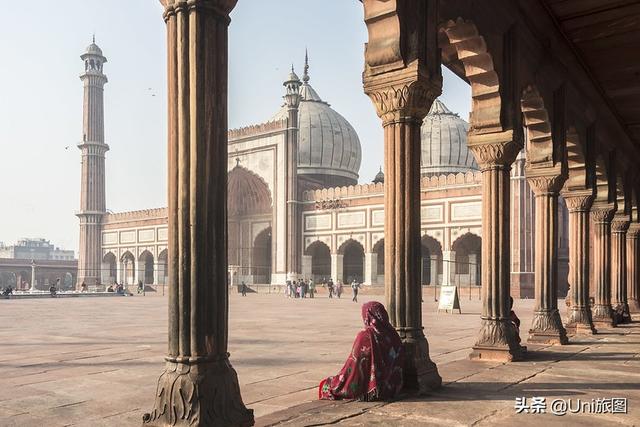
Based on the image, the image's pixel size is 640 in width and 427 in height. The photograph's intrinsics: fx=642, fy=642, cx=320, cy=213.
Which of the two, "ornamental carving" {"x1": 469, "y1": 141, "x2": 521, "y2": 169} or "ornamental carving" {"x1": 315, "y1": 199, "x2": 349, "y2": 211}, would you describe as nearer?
"ornamental carving" {"x1": 469, "y1": 141, "x2": 521, "y2": 169}

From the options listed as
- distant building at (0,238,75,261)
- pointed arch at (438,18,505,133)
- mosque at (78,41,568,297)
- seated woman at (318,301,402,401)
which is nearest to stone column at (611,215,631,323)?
pointed arch at (438,18,505,133)

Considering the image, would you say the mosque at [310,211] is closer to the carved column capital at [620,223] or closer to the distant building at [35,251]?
the carved column capital at [620,223]

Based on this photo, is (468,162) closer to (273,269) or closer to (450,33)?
(273,269)

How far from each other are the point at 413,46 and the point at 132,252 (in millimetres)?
41185

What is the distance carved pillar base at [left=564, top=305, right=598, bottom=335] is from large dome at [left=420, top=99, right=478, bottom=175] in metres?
27.6

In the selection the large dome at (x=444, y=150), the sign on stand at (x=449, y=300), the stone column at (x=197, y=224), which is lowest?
the sign on stand at (x=449, y=300)

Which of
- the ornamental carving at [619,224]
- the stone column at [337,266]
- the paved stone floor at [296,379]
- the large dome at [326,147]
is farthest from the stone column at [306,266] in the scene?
the paved stone floor at [296,379]

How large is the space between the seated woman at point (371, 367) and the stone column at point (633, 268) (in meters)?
12.8

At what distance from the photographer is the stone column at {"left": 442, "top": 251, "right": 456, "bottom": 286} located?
29094 mm

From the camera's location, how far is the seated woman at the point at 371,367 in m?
4.47

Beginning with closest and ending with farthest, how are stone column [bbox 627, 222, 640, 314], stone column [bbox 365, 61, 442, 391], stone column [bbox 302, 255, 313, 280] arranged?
1. stone column [bbox 365, 61, 442, 391]
2. stone column [bbox 627, 222, 640, 314]
3. stone column [bbox 302, 255, 313, 280]

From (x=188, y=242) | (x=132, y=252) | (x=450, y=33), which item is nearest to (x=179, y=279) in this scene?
(x=188, y=242)

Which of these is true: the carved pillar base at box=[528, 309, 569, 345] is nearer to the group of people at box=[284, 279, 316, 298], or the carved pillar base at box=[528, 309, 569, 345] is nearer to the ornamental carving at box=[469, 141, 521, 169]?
the ornamental carving at box=[469, 141, 521, 169]

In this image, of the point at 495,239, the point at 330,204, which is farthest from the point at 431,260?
the point at 495,239
